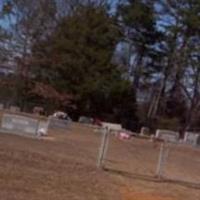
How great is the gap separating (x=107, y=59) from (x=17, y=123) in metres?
43.2

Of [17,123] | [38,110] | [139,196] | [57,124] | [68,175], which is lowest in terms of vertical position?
[139,196]

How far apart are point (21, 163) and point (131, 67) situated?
57.9 meters

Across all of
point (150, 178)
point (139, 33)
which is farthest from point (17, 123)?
point (139, 33)

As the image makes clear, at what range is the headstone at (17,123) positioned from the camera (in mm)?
22422

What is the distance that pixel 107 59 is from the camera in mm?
65500

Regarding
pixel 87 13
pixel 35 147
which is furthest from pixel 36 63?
pixel 35 147

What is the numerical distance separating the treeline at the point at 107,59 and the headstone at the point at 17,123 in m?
39.0

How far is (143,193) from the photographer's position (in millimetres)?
15617

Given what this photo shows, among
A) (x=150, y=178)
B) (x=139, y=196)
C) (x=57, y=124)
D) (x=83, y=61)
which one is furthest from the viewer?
(x=83, y=61)

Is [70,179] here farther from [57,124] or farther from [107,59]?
[107,59]

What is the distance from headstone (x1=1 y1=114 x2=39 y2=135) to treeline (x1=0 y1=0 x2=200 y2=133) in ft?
128

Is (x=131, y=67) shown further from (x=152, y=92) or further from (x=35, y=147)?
(x=35, y=147)

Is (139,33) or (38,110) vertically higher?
(139,33)

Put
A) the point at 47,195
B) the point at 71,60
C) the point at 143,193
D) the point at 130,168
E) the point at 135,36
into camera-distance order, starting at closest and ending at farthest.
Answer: the point at 47,195, the point at 143,193, the point at 130,168, the point at 71,60, the point at 135,36
